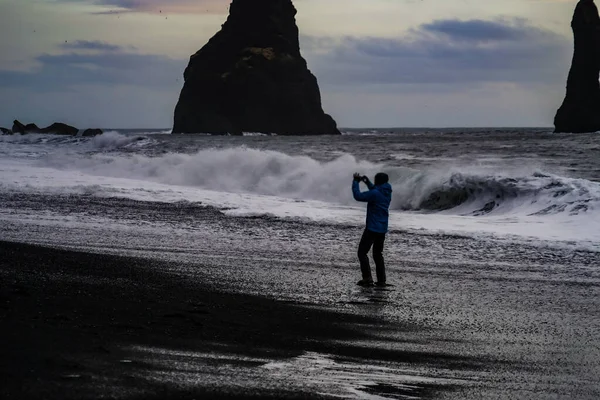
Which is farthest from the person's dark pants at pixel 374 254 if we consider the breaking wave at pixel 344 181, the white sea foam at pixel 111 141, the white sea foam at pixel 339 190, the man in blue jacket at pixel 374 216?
the white sea foam at pixel 111 141

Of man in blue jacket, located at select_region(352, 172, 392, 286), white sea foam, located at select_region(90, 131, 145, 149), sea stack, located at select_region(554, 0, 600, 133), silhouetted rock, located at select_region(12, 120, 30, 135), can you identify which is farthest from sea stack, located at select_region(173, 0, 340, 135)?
man in blue jacket, located at select_region(352, 172, 392, 286)

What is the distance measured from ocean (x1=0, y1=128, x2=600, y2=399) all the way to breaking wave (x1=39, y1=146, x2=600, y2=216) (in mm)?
76

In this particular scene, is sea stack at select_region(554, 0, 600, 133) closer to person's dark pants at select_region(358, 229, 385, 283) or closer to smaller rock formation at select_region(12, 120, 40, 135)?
smaller rock formation at select_region(12, 120, 40, 135)

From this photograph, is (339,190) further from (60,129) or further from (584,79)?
(584,79)

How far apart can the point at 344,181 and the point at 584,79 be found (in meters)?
113

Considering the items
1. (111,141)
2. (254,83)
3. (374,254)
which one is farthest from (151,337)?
(254,83)

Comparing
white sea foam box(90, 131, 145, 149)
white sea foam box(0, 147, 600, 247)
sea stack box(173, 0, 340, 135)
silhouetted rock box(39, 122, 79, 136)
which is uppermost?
sea stack box(173, 0, 340, 135)

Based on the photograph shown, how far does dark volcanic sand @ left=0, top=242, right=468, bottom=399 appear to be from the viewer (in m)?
4.50

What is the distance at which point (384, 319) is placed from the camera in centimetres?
765

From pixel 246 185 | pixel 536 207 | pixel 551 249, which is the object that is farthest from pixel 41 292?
pixel 246 185

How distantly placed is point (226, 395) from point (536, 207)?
15620 mm

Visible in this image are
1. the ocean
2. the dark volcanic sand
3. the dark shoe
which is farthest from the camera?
the dark shoe

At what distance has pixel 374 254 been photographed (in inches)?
399

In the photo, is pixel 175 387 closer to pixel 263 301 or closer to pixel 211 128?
pixel 263 301
